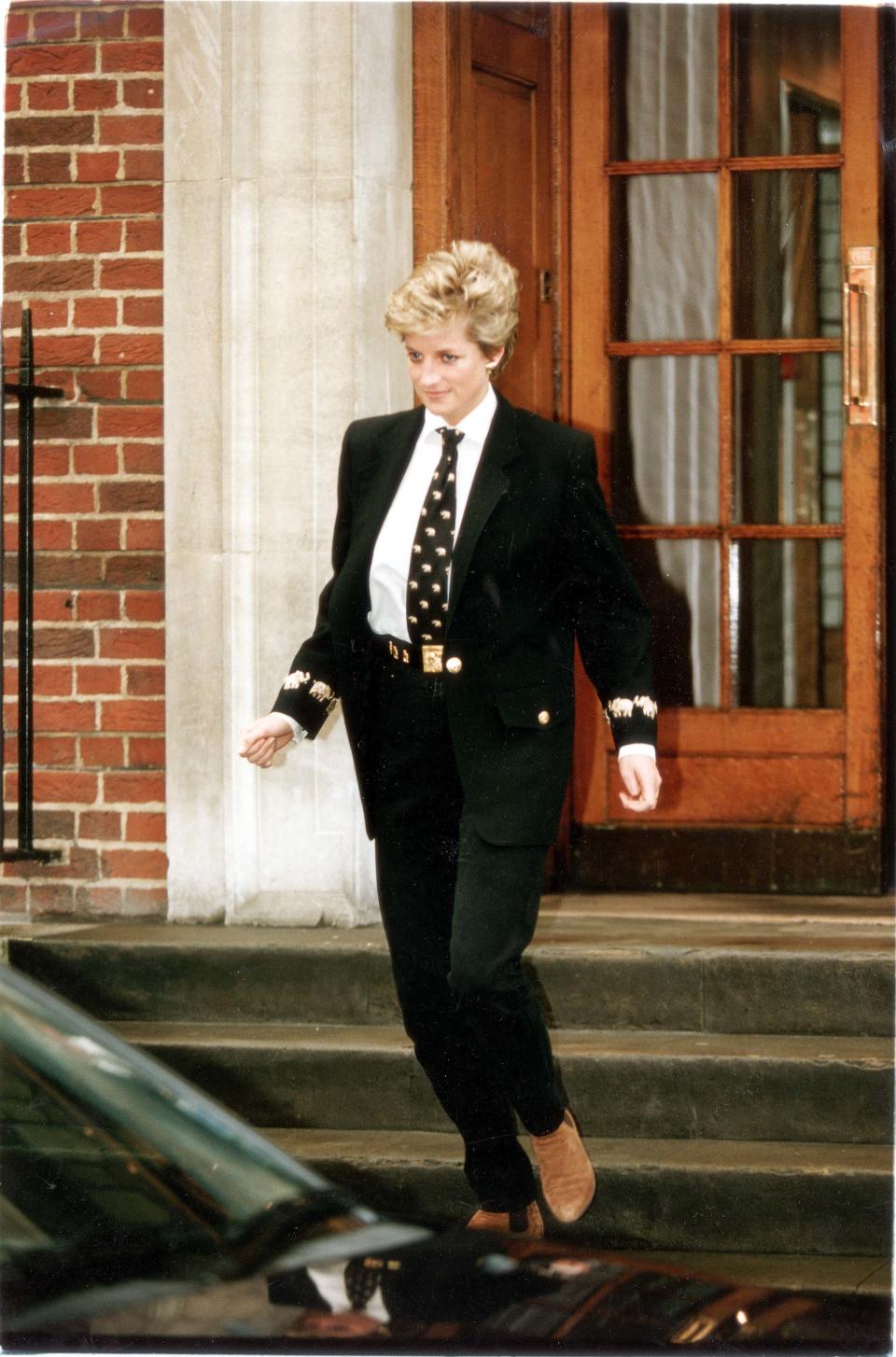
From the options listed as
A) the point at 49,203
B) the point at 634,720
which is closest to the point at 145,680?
the point at 49,203

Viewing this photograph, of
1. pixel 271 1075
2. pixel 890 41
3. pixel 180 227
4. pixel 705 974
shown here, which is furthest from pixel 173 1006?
pixel 890 41

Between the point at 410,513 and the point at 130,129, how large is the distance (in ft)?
6.93

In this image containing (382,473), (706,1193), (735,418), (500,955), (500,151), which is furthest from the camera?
(735,418)

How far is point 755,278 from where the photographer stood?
5.47 m

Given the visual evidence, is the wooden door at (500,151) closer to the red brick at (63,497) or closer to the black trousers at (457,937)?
the red brick at (63,497)

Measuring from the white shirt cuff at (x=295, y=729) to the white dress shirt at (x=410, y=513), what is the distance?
249 mm

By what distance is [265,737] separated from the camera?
3635 millimetres

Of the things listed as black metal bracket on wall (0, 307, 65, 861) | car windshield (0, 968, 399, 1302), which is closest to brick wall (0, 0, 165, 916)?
black metal bracket on wall (0, 307, 65, 861)

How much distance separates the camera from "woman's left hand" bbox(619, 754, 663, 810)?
346cm

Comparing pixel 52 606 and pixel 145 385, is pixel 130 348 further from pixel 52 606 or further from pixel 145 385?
pixel 52 606

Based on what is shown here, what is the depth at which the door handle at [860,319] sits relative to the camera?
5.32m

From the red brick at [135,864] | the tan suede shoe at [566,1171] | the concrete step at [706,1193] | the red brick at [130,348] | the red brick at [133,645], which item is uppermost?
the red brick at [130,348]

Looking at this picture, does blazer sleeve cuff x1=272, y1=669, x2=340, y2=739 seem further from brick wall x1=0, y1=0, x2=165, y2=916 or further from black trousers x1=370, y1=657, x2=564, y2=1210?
brick wall x1=0, y1=0, x2=165, y2=916

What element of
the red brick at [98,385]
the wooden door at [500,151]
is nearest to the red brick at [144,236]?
the red brick at [98,385]
